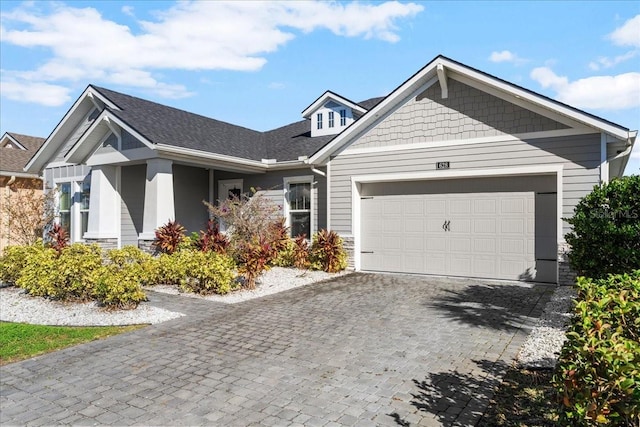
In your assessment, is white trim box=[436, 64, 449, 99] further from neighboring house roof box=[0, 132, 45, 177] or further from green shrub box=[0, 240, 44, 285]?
neighboring house roof box=[0, 132, 45, 177]

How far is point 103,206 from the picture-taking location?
48.0ft

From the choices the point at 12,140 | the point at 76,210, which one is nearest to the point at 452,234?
the point at 76,210

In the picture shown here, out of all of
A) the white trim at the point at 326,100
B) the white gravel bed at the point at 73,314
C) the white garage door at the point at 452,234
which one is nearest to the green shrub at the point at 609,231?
the white garage door at the point at 452,234

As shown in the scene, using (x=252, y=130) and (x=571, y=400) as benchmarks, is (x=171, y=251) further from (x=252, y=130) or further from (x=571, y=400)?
(x=571, y=400)

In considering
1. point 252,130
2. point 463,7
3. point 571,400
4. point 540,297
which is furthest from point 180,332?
point 252,130

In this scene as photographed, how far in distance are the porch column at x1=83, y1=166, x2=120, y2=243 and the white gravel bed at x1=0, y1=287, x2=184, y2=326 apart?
5.84m

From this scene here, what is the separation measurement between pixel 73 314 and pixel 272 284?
172 inches

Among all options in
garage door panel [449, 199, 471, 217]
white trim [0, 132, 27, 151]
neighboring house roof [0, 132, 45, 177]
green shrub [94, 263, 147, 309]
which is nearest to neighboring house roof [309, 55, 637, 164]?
garage door panel [449, 199, 471, 217]

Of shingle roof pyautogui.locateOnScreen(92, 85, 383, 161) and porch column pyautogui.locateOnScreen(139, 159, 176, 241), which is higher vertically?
shingle roof pyautogui.locateOnScreen(92, 85, 383, 161)

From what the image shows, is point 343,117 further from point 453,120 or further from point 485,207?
point 485,207

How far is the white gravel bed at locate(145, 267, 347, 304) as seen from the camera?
892 centimetres

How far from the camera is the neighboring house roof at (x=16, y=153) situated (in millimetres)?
17406

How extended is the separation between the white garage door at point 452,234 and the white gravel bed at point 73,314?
6.52 m

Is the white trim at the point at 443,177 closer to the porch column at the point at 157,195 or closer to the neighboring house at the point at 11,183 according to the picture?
the porch column at the point at 157,195
